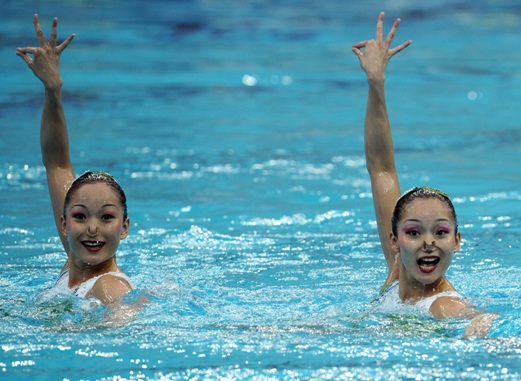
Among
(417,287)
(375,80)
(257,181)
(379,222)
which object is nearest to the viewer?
(417,287)

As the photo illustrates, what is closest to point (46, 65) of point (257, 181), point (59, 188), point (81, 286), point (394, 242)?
point (59, 188)

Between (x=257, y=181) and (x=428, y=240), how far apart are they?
3808 millimetres

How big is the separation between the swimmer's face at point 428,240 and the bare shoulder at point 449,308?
10 centimetres

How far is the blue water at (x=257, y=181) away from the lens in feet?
13.7

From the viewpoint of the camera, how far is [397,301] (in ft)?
14.9

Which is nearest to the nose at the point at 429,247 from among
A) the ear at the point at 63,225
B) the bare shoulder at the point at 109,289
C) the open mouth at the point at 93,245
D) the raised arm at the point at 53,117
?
the bare shoulder at the point at 109,289

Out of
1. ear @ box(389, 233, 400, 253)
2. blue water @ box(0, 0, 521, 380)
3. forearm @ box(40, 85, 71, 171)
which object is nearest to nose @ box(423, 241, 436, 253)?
ear @ box(389, 233, 400, 253)

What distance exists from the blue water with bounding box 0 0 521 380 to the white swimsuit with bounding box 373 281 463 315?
7cm

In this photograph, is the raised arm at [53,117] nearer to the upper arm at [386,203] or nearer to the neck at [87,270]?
the neck at [87,270]

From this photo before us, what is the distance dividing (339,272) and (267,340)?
147 centimetres

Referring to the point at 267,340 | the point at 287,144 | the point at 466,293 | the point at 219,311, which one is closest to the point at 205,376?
the point at 267,340

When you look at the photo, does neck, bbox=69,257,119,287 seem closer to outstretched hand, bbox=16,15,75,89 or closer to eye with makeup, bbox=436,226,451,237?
outstretched hand, bbox=16,15,75,89

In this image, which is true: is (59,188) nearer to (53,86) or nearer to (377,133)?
(53,86)

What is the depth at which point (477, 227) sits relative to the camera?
6.70m
